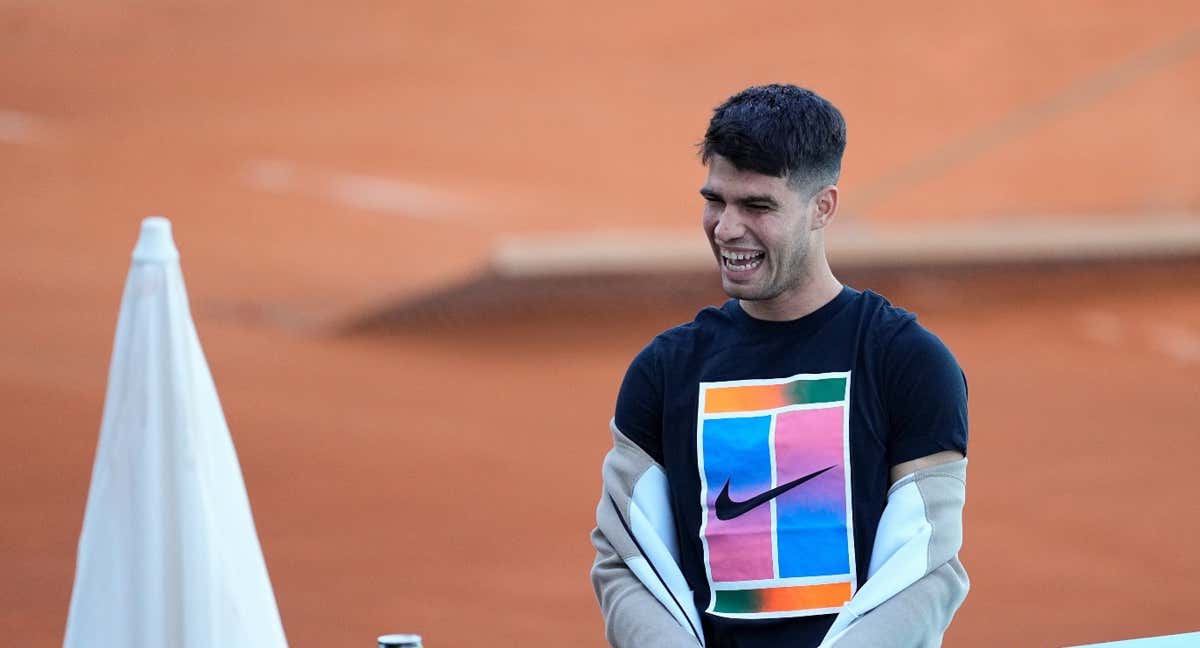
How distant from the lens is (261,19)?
1538cm

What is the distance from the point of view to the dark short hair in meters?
2.79

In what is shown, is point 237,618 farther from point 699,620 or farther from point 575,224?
point 575,224

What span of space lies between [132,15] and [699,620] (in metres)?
13.5

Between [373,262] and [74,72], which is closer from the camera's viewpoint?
[373,262]

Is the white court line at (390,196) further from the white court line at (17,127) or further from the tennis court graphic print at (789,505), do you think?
the tennis court graphic print at (789,505)

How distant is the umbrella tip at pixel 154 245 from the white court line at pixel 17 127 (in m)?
10.6

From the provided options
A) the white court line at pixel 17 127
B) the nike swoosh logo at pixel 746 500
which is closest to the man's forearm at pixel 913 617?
the nike swoosh logo at pixel 746 500

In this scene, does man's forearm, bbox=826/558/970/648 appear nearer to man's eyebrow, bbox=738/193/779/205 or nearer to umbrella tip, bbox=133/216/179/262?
man's eyebrow, bbox=738/193/779/205

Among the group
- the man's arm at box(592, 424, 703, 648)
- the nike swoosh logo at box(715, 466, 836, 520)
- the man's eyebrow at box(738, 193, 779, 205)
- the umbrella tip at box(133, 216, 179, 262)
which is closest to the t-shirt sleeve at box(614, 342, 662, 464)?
the man's arm at box(592, 424, 703, 648)

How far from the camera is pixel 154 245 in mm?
2982

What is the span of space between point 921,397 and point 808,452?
0.63ft

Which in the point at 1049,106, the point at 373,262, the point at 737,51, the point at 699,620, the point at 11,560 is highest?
the point at 737,51

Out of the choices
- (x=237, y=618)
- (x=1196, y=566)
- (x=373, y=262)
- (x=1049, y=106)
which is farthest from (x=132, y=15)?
(x=237, y=618)

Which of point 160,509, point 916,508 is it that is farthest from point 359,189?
point 916,508
